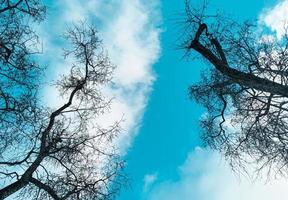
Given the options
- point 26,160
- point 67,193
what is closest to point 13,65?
point 26,160

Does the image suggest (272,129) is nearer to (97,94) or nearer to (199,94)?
(199,94)

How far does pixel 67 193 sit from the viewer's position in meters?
12.0

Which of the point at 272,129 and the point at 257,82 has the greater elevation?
the point at 272,129

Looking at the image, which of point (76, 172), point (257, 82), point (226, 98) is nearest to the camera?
point (257, 82)

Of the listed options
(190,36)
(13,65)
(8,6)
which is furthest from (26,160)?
(190,36)

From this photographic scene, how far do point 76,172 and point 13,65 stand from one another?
3.61m

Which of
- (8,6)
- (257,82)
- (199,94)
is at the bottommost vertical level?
(257,82)

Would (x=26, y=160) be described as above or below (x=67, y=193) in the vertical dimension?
above

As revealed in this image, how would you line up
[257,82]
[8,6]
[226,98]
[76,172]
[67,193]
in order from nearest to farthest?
[257,82]
[8,6]
[67,193]
[76,172]
[226,98]

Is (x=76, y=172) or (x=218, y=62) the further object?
(x=76, y=172)

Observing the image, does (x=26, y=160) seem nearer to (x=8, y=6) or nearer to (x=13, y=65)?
(x=13, y=65)

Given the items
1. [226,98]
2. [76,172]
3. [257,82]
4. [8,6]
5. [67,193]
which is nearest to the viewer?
[257,82]

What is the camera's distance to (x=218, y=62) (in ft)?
34.0

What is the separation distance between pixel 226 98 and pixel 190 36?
3.45 meters
